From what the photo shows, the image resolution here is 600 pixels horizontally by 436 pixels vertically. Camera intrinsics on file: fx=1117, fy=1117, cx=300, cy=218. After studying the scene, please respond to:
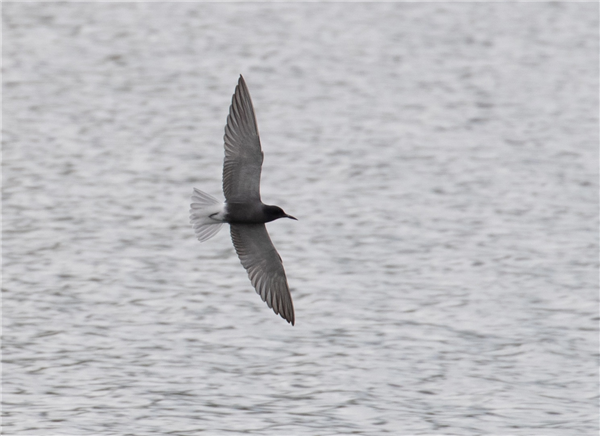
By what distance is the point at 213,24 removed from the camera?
23594 millimetres

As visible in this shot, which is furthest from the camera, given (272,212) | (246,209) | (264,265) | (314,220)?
(314,220)

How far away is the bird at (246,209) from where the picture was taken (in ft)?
27.0

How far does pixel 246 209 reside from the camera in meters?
8.25

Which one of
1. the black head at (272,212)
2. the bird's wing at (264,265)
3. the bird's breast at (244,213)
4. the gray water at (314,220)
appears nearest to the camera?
the black head at (272,212)

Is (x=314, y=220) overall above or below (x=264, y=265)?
below

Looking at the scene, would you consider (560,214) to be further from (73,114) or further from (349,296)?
(73,114)

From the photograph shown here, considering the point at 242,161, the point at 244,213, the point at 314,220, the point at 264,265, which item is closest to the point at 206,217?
the point at 244,213

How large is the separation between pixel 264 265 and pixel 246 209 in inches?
22.0

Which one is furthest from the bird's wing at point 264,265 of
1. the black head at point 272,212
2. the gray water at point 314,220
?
the gray water at point 314,220

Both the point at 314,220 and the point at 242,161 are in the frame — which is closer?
the point at 242,161

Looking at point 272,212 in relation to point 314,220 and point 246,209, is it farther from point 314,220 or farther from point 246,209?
point 314,220

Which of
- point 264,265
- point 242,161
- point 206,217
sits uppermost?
point 242,161

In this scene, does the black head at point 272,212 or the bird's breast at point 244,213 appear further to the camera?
the bird's breast at point 244,213

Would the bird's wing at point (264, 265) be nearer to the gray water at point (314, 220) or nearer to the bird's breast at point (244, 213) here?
the bird's breast at point (244, 213)
